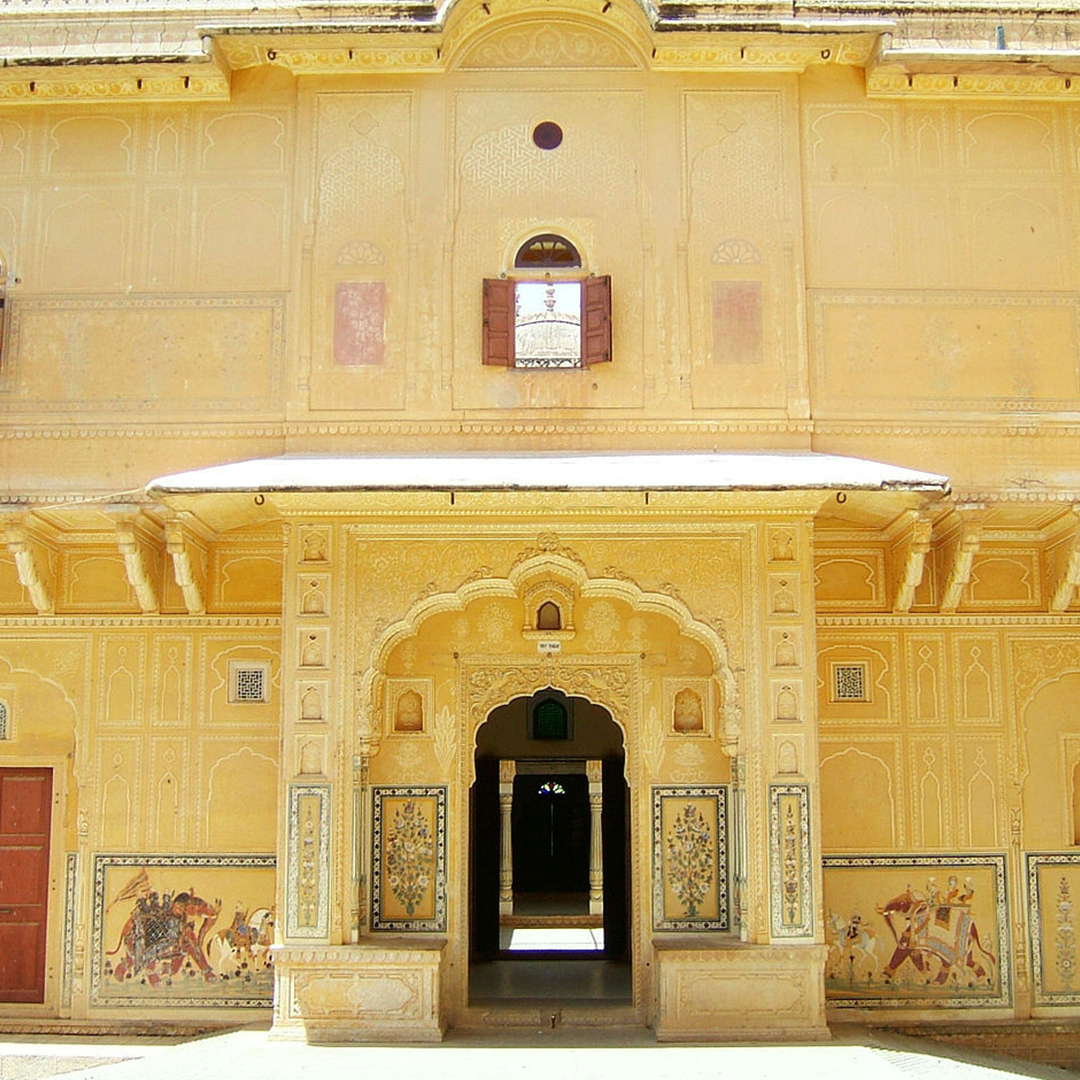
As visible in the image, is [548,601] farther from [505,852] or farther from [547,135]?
[505,852]

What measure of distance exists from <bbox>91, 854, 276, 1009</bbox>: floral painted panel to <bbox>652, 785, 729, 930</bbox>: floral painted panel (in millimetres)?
2950

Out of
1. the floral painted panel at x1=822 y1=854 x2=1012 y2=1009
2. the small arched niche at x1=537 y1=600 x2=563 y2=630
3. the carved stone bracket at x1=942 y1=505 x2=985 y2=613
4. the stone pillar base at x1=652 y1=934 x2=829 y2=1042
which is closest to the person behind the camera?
the stone pillar base at x1=652 y1=934 x2=829 y2=1042

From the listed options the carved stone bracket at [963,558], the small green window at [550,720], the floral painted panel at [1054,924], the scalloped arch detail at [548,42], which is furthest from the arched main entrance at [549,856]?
the scalloped arch detail at [548,42]

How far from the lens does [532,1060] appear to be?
8.27 m

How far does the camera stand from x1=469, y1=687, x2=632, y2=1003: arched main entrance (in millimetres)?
11812

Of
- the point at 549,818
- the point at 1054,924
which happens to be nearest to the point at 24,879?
the point at 1054,924

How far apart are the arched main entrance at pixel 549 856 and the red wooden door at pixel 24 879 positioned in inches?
133

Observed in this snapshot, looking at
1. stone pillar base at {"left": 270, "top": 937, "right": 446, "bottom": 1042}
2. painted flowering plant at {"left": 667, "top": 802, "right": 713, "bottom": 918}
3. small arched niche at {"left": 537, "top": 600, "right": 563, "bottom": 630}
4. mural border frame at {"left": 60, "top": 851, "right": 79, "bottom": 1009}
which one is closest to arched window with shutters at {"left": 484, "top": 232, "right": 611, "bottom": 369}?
small arched niche at {"left": 537, "top": 600, "right": 563, "bottom": 630}

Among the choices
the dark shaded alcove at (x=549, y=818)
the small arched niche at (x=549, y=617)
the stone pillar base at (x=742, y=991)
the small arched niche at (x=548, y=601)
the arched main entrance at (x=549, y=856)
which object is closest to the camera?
the stone pillar base at (x=742, y=991)

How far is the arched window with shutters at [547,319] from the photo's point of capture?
980 centimetres

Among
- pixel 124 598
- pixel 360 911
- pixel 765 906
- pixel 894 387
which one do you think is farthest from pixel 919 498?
pixel 124 598

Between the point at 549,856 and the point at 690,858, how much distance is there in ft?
34.5

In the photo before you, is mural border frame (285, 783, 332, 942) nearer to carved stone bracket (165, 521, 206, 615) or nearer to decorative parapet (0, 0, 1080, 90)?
carved stone bracket (165, 521, 206, 615)

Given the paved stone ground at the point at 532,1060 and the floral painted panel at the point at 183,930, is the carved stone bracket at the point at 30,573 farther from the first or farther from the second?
the paved stone ground at the point at 532,1060
